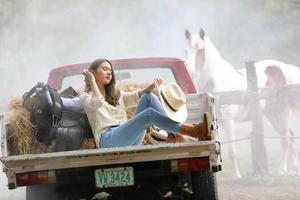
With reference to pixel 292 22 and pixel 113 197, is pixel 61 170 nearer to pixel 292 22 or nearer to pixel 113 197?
pixel 113 197

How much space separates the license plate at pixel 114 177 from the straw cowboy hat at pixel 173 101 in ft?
2.05

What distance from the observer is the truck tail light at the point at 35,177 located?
5.74 metres

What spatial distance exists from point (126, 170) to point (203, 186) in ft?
2.65

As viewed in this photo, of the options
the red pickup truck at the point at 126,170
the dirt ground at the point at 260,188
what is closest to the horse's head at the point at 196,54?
the dirt ground at the point at 260,188

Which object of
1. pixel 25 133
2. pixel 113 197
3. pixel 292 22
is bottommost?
pixel 113 197

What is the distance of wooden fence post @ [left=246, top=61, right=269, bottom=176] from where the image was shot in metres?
10.7

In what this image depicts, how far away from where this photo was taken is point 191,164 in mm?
5746

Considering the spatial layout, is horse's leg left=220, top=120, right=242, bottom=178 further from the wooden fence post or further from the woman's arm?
the woman's arm

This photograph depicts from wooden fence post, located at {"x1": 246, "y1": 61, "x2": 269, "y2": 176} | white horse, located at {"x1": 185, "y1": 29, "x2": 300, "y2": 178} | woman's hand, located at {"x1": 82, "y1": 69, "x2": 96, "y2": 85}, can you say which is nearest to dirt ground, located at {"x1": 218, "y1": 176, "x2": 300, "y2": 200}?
wooden fence post, located at {"x1": 246, "y1": 61, "x2": 269, "y2": 176}

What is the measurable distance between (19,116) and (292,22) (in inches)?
737

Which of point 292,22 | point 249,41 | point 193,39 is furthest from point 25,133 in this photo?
point 292,22

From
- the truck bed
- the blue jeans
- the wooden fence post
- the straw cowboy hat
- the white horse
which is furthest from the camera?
the white horse

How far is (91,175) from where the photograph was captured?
592cm

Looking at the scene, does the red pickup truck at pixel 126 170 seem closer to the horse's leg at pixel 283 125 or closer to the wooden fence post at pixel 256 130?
the wooden fence post at pixel 256 130
